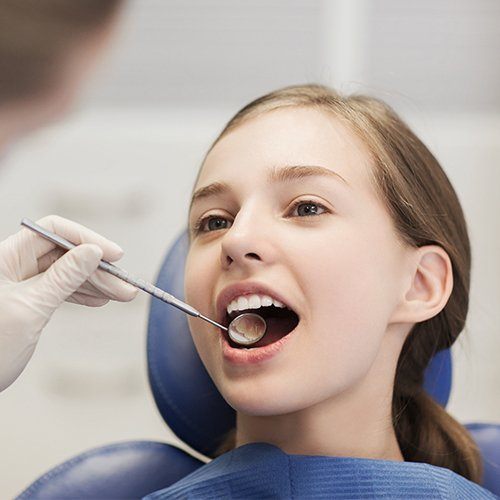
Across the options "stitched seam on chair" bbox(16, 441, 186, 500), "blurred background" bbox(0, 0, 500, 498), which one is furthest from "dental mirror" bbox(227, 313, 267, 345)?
"blurred background" bbox(0, 0, 500, 498)

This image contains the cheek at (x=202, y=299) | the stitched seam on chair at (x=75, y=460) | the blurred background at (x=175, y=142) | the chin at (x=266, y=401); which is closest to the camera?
the chin at (x=266, y=401)

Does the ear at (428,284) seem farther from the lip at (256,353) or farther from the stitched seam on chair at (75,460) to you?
the stitched seam on chair at (75,460)

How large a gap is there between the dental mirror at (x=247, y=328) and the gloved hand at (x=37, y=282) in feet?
0.55

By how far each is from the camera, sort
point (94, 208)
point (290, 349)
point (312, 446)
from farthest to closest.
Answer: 1. point (94, 208)
2. point (312, 446)
3. point (290, 349)

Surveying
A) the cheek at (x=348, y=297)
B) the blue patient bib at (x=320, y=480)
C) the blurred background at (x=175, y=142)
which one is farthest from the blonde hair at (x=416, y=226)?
the blurred background at (x=175, y=142)

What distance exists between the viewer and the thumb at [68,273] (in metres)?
1.15

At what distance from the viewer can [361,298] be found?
1.18 meters

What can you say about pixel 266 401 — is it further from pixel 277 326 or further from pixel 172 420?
pixel 172 420

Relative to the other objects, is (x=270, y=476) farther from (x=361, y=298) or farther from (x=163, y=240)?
(x=163, y=240)

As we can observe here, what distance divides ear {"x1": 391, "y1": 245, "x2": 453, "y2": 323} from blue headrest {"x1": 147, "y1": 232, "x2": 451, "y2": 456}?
214 millimetres

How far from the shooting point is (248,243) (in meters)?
1.13

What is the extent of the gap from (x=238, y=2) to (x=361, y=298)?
1.97 m

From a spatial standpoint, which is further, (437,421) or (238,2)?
(238,2)

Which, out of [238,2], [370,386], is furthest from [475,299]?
[370,386]
